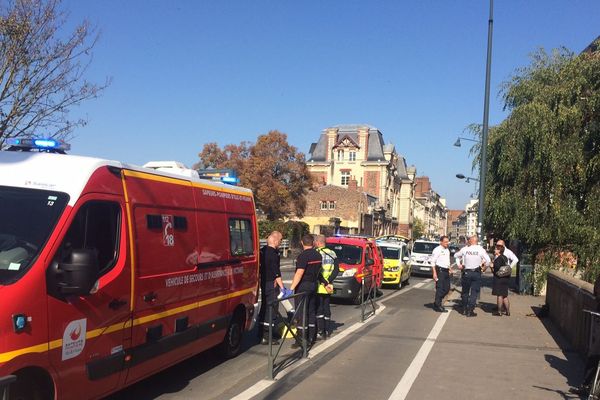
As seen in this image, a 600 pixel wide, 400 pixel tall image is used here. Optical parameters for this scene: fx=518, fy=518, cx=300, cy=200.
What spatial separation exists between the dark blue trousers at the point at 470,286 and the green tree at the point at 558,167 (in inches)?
177

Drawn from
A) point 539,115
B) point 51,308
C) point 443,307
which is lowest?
point 443,307

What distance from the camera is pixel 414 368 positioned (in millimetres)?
6914

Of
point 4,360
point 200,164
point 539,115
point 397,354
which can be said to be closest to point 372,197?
point 200,164

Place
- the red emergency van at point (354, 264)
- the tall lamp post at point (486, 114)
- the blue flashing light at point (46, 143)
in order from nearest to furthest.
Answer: the blue flashing light at point (46, 143)
the red emergency van at point (354, 264)
the tall lamp post at point (486, 114)

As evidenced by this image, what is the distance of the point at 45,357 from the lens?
3.74 m

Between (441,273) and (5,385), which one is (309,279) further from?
(441,273)

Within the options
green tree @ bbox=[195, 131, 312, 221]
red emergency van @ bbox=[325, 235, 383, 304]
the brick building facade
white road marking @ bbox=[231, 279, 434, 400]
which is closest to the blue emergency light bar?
white road marking @ bbox=[231, 279, 434, 400]

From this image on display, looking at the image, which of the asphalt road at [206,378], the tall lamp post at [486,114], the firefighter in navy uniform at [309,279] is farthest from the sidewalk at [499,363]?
the tall lamp post at [486,114]

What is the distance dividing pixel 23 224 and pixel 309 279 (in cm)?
451

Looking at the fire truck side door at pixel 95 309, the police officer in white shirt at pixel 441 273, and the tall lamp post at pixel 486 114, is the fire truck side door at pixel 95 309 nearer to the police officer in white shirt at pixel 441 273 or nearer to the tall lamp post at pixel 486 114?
the police officer in white shirt at pixel 441 273

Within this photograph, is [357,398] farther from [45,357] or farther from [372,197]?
[372,197]

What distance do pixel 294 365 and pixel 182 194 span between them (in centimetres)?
277

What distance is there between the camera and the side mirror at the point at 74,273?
12.4 ft

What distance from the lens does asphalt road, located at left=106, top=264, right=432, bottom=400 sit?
220 inches
